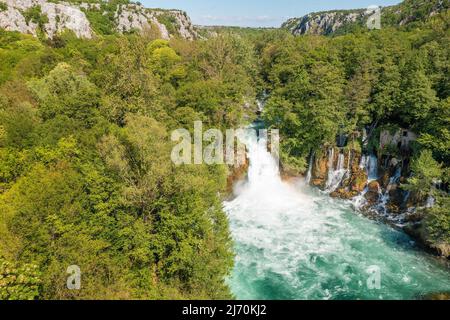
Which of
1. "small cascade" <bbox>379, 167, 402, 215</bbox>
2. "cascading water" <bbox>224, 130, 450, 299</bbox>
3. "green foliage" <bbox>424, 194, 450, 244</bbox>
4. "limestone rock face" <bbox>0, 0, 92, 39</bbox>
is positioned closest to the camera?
"cascading water" <bbox>224, 130, 450, 299</bbox>

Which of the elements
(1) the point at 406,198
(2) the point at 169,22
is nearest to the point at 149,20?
(2) the point at 169,22

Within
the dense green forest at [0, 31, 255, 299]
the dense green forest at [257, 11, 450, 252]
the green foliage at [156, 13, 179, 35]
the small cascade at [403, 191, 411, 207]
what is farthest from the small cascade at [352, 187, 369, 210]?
the green foliage at [156, 13, 179, 35]

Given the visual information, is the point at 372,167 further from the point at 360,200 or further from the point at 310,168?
the point at 310,168

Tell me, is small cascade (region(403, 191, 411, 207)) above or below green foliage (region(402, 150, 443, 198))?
below

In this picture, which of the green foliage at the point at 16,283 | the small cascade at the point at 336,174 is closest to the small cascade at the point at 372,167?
the small cascade at the point at 336,174

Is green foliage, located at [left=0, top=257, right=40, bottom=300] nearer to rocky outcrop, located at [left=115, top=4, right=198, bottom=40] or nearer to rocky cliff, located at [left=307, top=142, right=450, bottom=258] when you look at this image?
rocky cliff, located at [left=307, top=142, right=450, bottom=258]

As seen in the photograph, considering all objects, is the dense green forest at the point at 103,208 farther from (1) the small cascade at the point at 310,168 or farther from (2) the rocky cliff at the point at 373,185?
(2) the rocky cliff at the point at 373,185
